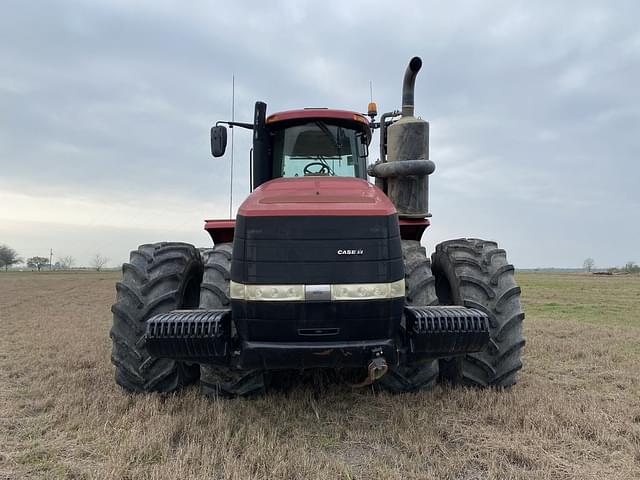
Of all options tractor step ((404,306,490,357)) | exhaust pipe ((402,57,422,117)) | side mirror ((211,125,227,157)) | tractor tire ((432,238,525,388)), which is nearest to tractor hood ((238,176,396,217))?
tractor step ((404,306,490,357))

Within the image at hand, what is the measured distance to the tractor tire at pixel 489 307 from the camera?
4094 millimetres

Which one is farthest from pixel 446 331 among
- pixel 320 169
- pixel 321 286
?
pixel 320 169

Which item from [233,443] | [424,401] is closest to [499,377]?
[424,401]

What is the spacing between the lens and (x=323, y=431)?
3547 mm

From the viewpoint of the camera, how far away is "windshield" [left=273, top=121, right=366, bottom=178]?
4.62 meters

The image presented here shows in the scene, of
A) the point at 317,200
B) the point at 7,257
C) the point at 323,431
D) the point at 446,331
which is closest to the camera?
the point at 446,331

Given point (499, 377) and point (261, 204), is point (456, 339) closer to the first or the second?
point (499, 377)

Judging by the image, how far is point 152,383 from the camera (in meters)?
4.15

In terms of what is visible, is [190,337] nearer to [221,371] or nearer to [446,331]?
[221,371]

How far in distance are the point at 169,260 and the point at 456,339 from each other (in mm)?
2620

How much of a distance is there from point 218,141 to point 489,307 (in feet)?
9.96

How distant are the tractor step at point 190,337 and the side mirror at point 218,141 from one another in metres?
1.98

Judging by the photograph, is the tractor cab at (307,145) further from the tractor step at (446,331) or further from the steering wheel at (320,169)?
the tractor step at (446,331)

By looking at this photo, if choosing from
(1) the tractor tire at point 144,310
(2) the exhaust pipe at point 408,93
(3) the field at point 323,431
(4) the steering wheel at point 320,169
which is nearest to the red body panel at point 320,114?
(4) the steering wheel at point 320,169
